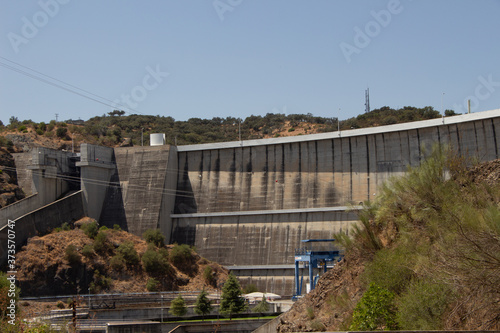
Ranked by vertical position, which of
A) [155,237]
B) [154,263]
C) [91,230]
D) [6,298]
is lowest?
[6,298]

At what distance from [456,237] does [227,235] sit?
107 ft

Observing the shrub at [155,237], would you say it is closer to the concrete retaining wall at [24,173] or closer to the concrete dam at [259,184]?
the concrete dam at [259,184]

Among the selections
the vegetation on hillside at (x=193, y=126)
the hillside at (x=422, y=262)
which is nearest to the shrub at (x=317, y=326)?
the hillside at (x=422, y=262)

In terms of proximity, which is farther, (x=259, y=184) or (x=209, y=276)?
(x=259, y=184)

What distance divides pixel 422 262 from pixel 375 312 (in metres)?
1.87

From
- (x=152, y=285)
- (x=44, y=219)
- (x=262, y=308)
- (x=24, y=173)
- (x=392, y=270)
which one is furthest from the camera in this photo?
(x=24, y=173)

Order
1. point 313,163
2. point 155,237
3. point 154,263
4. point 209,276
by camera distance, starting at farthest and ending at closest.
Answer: point 313,163 → point 155,237 → point 209,276 → point 154,263

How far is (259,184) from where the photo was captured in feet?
156

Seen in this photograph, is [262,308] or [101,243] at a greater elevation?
[101,243]

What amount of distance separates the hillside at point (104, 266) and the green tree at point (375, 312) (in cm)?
2643

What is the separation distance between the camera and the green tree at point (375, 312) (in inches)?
659

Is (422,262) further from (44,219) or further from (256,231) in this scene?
(44,219)

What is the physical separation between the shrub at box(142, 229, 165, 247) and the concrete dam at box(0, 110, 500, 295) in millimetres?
1363

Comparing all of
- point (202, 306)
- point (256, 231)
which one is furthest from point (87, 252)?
point (256, 231)
